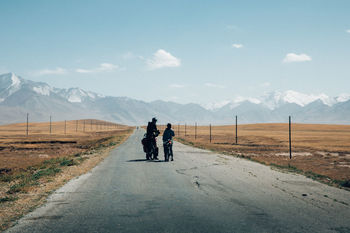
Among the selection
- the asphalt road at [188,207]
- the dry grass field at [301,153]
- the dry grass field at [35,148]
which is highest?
the asphalt road at [188,207]

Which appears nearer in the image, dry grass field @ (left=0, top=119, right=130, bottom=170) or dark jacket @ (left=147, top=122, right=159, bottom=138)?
dark jacket @ (left=147, top=122, right=159, bottom=138)

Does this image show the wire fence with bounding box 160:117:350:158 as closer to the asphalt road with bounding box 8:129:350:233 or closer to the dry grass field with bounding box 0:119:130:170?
the asphalt road with bounding box 8:129:350:233

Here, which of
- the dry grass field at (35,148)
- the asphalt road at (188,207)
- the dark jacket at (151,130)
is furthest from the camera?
the dry grass field at (35,148)

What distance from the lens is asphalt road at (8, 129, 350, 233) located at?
266 inches

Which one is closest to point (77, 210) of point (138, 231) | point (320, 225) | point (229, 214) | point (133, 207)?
point (133, 207)

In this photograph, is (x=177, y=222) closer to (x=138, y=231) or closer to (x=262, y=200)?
(x=138, y=231)

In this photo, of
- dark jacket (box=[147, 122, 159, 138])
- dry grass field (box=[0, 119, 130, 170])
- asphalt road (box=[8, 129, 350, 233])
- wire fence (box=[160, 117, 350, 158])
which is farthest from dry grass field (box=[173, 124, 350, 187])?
dry grass field (box=[0, 119, 130, 170])

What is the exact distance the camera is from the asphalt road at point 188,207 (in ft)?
22.2

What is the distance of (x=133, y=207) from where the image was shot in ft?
27.2

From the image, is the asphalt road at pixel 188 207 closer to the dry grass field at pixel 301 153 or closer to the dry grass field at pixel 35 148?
the dry grass field at pixel 301 153

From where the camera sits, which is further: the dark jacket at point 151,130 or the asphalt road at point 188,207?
the dark jacket at point 151,130

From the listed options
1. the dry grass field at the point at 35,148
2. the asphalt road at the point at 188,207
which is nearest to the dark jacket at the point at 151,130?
the asphalt road at the point at 188,207

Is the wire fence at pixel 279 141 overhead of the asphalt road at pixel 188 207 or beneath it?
beneath

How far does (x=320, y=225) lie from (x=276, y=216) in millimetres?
998
